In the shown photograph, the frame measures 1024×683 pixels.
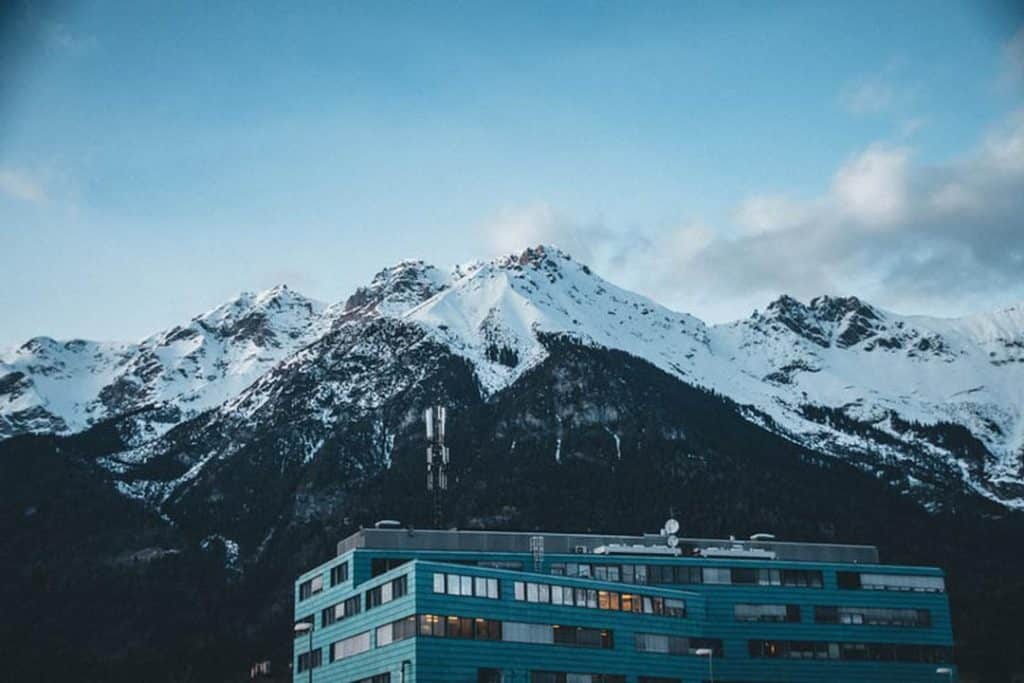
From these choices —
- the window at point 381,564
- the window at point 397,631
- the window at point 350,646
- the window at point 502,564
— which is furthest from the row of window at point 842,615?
the window at point 350,646

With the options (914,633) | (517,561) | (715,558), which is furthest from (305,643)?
(914,633)

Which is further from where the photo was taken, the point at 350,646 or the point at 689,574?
the point at 689,574

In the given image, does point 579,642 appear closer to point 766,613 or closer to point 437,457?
point 766,613

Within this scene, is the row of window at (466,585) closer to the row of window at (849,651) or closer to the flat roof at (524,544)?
the flat roof at (524,544)

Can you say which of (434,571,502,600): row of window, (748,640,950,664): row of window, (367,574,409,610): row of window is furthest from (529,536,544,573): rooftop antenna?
(367,574,409,610): row of window

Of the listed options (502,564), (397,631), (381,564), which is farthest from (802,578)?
(397,631)

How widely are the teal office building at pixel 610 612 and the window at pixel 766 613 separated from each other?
15 centimetres

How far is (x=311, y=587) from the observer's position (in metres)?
140

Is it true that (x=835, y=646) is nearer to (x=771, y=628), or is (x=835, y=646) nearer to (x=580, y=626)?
(x=771, y=628)

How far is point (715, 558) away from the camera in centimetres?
14525

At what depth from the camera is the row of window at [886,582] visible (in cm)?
14375

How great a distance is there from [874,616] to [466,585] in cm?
5268

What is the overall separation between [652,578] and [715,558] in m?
8.51

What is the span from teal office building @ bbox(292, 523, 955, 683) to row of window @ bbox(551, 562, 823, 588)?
159 millimetres
